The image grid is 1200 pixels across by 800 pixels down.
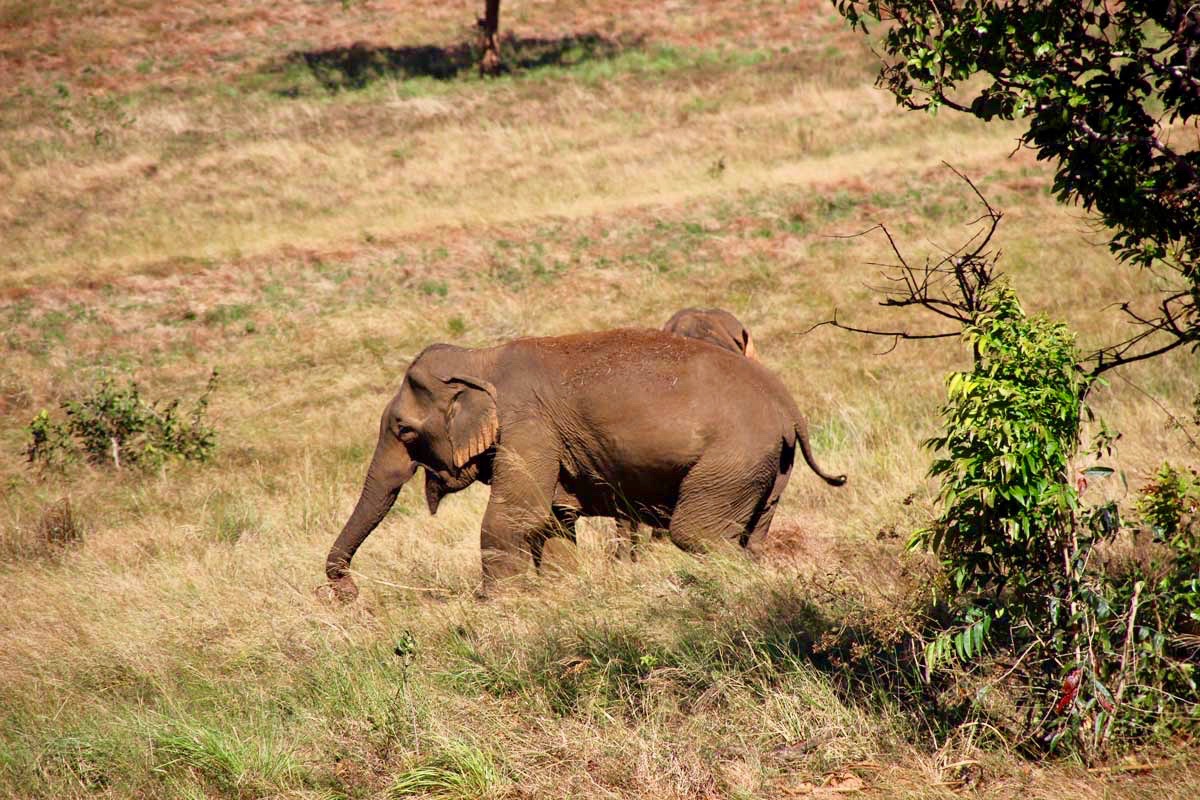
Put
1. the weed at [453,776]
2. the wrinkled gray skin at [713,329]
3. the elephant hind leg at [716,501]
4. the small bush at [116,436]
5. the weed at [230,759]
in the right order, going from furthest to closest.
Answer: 1. the small bush at [116,436]
2. the wrinkled gray skin at [713,329]
3. the elephant hind leg at [716,501]
4. the weed at [230,759]
5. the weed at [453,776]

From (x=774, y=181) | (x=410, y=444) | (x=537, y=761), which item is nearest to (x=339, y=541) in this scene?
→ (x=410, y=444)

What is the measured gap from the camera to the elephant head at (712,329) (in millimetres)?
11477

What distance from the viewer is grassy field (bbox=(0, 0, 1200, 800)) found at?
6.23 meters

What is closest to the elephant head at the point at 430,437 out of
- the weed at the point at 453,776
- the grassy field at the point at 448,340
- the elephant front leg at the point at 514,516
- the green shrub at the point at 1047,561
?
the elephant front leg at the point at 514,516

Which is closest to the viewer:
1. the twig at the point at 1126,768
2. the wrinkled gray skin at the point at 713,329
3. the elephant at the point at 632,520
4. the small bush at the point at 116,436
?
the twig at the point at 1126,768

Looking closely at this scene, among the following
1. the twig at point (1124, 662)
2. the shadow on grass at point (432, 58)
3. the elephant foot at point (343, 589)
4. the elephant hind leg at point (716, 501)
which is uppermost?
the twig at point (1124, 662)

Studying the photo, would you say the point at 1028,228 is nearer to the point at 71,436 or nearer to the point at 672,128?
the point at 672,128

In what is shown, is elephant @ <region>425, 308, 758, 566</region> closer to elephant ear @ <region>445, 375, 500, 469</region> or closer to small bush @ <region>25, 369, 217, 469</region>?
elephant ear @ <region>445, 375, 500, 469</region>

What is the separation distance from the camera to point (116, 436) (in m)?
15.2

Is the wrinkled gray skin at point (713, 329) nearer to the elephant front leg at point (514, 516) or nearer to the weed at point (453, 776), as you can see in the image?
the elephant front leg at point (514, 516)

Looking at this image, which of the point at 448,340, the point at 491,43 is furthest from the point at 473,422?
the point at 491,43

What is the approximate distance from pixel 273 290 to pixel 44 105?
16287 mm

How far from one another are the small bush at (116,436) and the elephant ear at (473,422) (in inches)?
297

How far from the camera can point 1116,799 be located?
518cm
